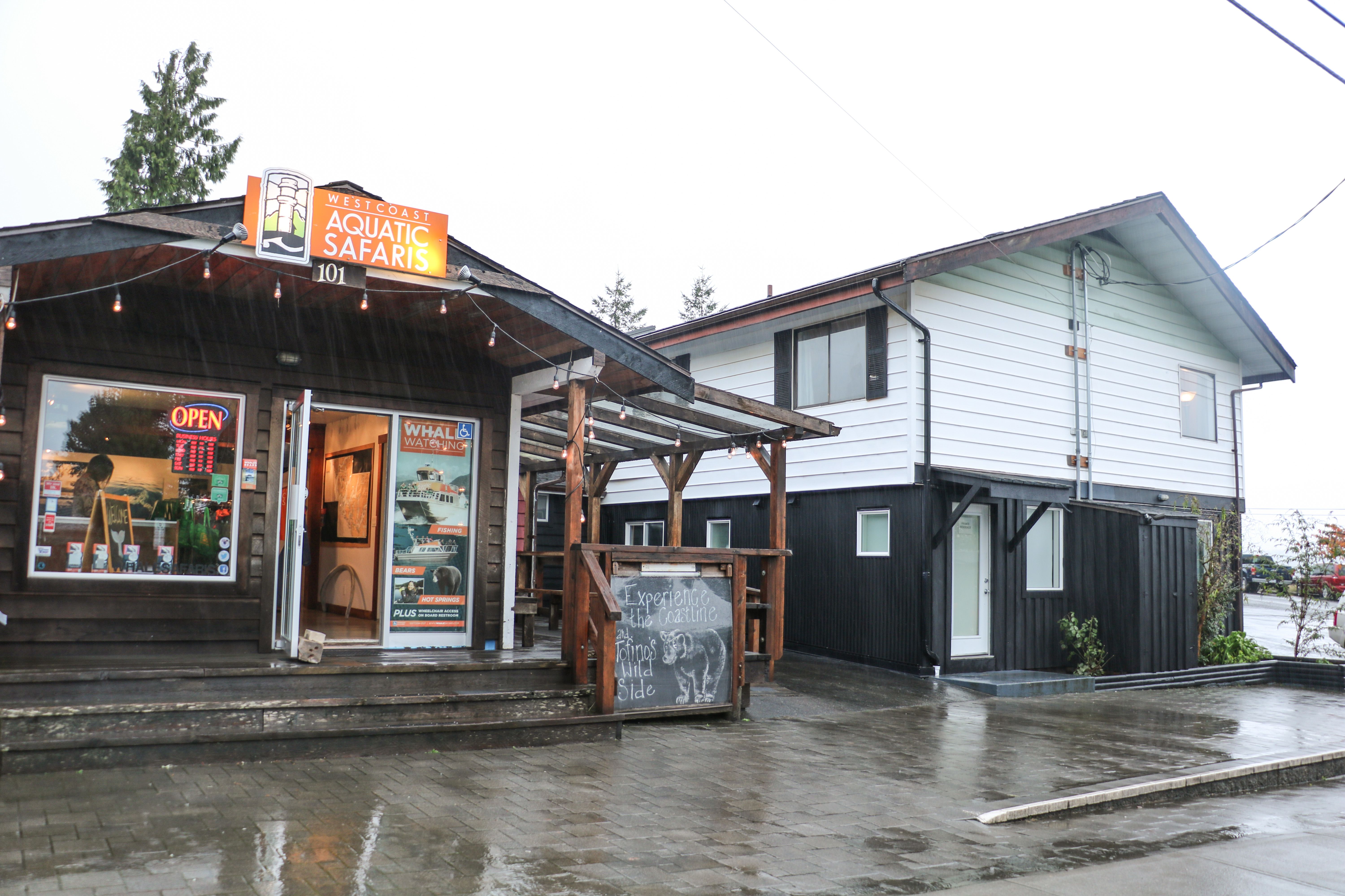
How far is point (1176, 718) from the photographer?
34.1ft

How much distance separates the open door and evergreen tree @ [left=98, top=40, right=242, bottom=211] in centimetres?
2445

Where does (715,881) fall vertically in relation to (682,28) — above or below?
below

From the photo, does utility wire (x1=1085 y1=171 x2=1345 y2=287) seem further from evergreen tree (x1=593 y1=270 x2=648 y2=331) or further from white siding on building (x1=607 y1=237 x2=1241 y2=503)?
evergreen tree (x1=593 y1=270 x2=648 y2=331)

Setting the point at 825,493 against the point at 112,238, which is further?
the point at 825,493

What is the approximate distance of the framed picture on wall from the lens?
10844mm

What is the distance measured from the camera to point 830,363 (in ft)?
46.0

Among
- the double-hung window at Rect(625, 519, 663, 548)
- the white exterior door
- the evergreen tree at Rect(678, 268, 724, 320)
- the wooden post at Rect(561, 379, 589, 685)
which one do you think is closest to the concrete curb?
the wooden post at Rect(561, 379, 589, 685)

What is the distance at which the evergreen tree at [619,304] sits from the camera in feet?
158

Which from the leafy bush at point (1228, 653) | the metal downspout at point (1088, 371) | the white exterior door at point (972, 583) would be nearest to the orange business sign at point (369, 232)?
the white exterior door at point (972, 583)

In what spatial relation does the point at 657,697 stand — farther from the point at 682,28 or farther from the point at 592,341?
the point at 682,28

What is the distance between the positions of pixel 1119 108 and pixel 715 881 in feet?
36.7

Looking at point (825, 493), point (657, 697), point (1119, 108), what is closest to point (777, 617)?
point (657, 697)

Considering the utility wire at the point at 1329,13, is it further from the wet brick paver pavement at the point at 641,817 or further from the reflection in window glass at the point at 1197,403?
the reflection in window glass at the point at 1197,403

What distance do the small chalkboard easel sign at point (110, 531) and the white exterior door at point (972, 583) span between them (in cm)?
957
